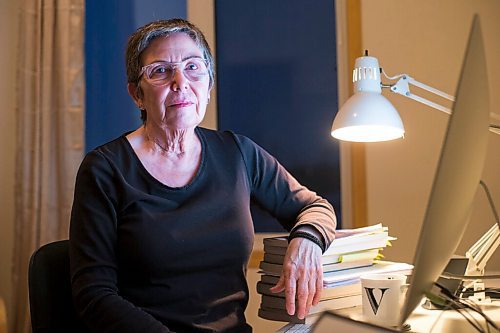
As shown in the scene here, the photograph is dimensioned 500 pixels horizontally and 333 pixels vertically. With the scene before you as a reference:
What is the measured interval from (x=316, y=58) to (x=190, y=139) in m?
0.94

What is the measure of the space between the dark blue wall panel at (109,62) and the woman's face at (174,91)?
2.58ft

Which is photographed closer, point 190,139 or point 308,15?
point 190,139

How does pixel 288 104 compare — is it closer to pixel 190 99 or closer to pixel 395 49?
pixel 395 49

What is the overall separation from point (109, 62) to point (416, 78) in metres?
1.12

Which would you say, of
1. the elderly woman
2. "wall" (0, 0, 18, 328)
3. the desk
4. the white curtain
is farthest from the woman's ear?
"wall" (0, 0, 18, 328)

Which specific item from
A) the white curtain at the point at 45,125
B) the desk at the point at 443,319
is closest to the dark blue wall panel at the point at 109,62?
the white curtain at the point at 45,125

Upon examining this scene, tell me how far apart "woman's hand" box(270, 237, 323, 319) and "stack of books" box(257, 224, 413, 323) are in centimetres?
3

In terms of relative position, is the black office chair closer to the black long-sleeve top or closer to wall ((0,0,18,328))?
the black long-sleeve top

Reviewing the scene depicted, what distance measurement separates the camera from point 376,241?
132 centimetres

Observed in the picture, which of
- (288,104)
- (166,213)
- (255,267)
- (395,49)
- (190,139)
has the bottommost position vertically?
(255,267)

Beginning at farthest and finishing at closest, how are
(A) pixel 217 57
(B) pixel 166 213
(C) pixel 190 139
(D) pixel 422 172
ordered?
1. (A) pixel 217 57
2. (D) pixel 422 172
3. (C) pixel 190 139
4. (B) pixel 166 213

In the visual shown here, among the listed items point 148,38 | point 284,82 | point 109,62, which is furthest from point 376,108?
point 109,62

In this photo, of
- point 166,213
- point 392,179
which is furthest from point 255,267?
point 166,213

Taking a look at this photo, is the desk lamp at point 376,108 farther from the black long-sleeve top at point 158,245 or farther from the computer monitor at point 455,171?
the computer monitor at point 455,171
